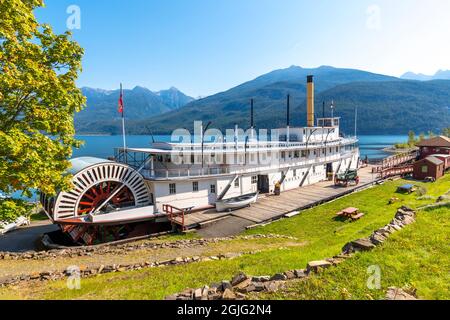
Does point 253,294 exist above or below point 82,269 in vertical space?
above

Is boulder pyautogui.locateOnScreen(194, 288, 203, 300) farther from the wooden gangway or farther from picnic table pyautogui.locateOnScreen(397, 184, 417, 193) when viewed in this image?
the wooden gangway

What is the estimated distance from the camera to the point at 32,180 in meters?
9.36

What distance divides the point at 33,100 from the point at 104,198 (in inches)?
518

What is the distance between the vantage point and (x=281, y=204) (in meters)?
24.6

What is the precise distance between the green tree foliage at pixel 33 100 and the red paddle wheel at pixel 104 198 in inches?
438

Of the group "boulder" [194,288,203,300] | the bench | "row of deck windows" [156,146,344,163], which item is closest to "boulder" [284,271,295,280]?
"boulder" [194,288,203,300]

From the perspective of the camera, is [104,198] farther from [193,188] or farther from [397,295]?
[397,295]

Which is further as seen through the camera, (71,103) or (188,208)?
(188,208)

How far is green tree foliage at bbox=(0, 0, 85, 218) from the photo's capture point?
8.76m

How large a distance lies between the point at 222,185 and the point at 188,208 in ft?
14.2

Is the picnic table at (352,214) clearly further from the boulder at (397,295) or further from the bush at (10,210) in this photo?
the bush at (10,210)

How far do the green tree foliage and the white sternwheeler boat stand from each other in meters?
10.2

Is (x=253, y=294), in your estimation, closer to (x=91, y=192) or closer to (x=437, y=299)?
(x=437, y=299)
